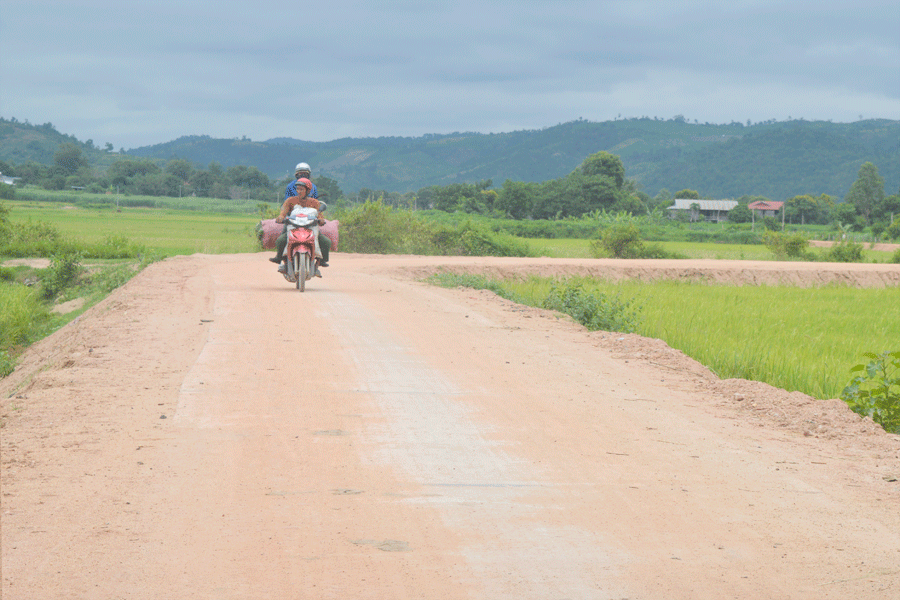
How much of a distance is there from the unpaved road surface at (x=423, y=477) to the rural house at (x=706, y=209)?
367 feet

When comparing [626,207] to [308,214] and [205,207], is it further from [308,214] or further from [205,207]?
[308,214]

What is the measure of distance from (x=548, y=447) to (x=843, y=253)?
1585 inches

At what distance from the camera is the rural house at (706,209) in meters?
118

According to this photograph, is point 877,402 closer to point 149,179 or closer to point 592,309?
Answer: point 592,309

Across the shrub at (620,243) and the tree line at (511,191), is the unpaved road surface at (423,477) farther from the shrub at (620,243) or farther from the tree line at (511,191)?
the tree line at (511,191)

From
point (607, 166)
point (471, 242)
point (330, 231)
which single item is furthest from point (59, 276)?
point (607, 166)

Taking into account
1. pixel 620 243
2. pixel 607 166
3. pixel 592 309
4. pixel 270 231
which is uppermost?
pixel 607 166

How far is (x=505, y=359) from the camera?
10.4 metres

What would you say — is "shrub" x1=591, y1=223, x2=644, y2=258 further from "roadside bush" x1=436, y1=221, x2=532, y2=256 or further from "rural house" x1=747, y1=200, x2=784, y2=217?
"rural house" x1=747, y1=200, x2=784, y2=217

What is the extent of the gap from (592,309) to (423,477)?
10.0 m

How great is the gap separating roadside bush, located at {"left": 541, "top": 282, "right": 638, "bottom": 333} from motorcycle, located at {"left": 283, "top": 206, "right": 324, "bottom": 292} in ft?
15.2

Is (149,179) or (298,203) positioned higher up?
(149,179)

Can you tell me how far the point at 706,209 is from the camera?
121 m

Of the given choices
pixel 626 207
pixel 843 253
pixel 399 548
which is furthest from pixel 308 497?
pixel 626 207
